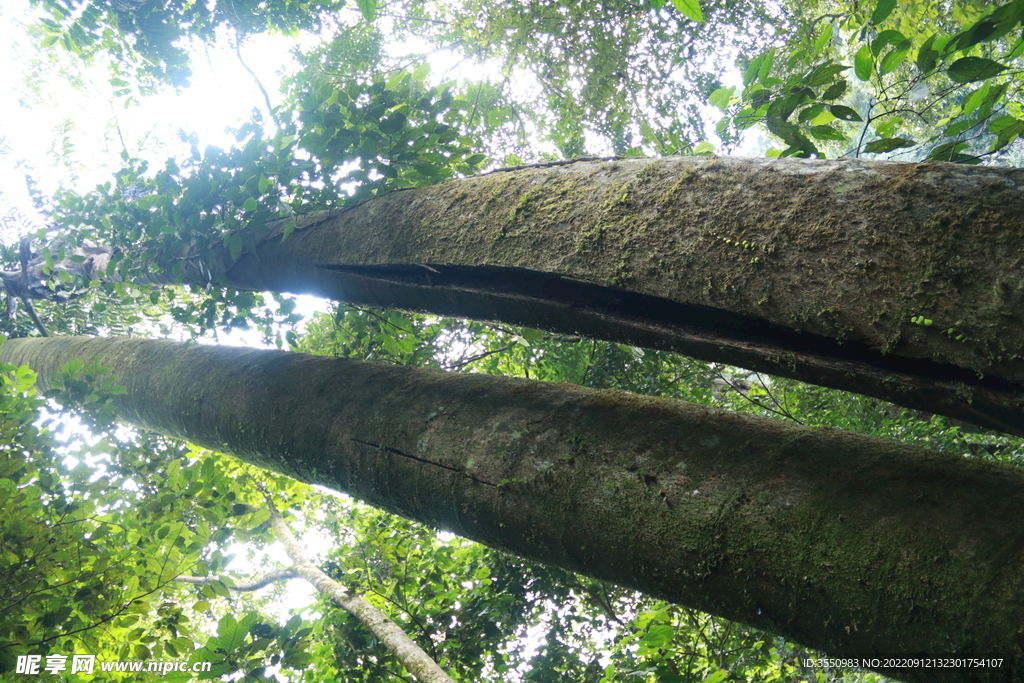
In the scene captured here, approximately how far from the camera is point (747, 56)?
529 cm

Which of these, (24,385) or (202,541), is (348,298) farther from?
(24,385)

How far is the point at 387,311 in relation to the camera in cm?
381

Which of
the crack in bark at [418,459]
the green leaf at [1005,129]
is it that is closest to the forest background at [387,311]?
the green leaf at [1005,129]

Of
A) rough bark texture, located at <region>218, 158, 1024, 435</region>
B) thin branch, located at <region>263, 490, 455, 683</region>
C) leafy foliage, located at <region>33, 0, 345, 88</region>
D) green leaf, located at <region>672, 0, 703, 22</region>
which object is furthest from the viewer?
leafy foliage, located at <region>33, 0, 345, 88</region>

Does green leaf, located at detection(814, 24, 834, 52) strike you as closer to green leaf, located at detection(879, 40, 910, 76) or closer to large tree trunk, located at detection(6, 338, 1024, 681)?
green leaf, located at detection(879, 40, 910, 76)

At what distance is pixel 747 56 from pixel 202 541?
18.3 feet

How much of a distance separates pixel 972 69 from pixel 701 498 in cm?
137

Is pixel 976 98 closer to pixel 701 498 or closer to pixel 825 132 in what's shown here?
pixel 825 132

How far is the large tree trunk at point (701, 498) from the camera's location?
1.06 metres

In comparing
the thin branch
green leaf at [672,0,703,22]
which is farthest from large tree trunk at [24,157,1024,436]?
the thin branch

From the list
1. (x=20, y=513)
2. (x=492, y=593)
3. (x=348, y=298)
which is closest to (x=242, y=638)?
(x=20, y=513)

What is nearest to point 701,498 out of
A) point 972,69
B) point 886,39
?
point 886,39

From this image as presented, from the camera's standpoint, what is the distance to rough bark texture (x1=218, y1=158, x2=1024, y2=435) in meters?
1.05

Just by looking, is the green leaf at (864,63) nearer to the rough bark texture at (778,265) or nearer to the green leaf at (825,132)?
the green leaf at (825,132)
